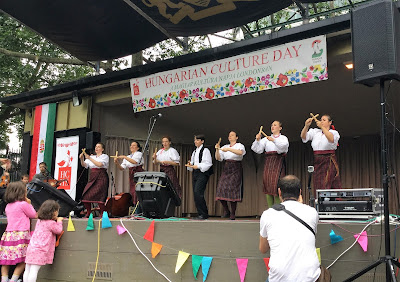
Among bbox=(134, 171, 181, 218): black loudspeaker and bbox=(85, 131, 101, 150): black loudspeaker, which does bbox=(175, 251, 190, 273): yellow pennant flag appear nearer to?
bbox=(134, 171, 181, 218): black loudspeaker

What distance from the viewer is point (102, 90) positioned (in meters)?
8.59

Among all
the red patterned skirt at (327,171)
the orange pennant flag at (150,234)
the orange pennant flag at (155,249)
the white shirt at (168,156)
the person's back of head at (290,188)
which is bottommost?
the orange pennant flag at (155,249)

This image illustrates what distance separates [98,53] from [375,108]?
5.63 meters

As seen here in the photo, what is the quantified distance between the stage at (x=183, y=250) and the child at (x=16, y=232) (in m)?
0.41

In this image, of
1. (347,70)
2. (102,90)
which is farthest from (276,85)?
(102,90)

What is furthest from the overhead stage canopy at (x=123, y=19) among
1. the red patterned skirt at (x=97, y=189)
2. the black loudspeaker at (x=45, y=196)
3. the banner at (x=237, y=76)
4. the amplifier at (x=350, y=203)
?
the amplifier at (x=350, y=203)

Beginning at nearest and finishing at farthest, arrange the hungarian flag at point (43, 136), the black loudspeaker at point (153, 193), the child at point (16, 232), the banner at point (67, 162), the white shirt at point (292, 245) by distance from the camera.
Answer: the white shirt at point (292, 245)
the child at point (16, 232)
the black loudspeaker at point (153, 193)
the banner at point (67, 162)
the hungarian flag at point (43, 136)

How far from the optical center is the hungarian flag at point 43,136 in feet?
29.8

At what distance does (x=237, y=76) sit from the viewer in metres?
6.50

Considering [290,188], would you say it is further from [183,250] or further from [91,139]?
[91,139]

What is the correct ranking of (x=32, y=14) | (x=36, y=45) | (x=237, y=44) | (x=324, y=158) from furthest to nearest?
1. (x=36, y=45)
2. (x=32, y=14)
3. (x=237, y=44)
4. (x=324, y=158)

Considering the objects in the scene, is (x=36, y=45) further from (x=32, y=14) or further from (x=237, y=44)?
(x=237, y=44)

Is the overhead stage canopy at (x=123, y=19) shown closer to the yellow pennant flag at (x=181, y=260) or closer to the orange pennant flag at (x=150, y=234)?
the orange pennant flag at (x=150, y=234)

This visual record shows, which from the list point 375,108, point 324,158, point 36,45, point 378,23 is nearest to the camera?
point 378,23
